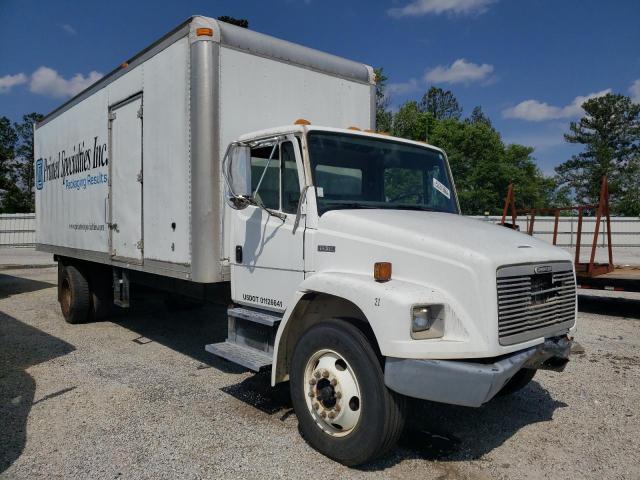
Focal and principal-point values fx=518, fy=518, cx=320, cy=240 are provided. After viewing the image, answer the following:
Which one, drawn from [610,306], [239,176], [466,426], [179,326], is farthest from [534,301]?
[610,306]

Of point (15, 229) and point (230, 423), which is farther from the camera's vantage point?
point (15, 229)

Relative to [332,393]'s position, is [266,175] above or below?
above

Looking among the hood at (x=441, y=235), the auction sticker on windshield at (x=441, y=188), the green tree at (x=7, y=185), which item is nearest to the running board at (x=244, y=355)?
the hood at (x=441, y=235)

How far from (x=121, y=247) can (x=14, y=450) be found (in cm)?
303

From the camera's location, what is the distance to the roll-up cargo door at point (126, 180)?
6055mm

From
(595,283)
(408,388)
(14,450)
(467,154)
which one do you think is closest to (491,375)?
(408,388)

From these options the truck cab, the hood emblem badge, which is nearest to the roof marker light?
the truck cab

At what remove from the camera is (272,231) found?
4406mm

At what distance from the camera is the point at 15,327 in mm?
8188

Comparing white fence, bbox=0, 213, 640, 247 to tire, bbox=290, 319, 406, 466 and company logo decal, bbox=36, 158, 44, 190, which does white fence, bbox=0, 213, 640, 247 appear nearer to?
company logo decal, bbox=36, 158, 44, 190

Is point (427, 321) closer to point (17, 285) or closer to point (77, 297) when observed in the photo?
point (77, 297)

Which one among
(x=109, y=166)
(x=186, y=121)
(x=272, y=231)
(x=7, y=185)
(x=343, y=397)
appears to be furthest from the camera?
(x=7, y=185)

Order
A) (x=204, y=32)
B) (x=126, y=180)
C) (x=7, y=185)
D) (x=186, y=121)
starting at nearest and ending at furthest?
(x=204, y=32) → (x=186, y=121) → (x=126, y=180) → (x=7, y=185)

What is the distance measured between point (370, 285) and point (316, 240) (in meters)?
0.76
